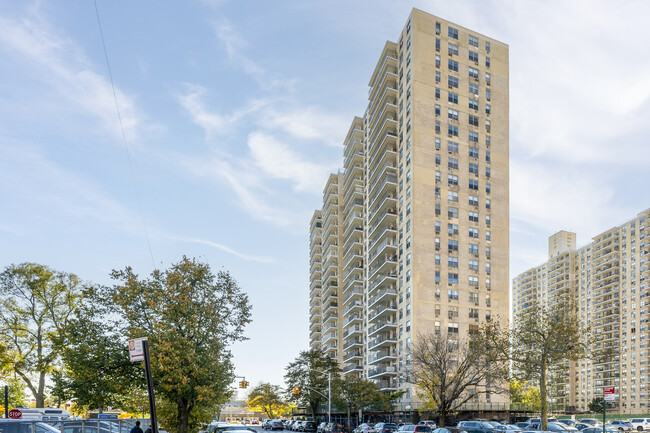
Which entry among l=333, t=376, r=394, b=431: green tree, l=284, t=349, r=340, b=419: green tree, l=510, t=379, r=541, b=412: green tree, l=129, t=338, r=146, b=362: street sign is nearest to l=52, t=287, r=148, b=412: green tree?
l=129, t=338, r=146, b=362: street sign

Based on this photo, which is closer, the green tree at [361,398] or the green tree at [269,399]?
the green tree at [361,398]

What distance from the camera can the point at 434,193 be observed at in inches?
3693

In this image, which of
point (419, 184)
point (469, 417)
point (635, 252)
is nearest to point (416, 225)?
point (419, 184)

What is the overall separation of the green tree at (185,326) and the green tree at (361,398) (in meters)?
49.4

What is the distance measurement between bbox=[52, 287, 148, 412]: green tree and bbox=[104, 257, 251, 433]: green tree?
1234mm

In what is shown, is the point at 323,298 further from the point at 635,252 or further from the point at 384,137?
the point at 635,252

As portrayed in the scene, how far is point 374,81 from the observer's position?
116812mm

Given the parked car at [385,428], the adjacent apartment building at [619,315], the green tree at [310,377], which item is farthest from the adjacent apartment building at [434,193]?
the adjacent apartment building at [619,315]

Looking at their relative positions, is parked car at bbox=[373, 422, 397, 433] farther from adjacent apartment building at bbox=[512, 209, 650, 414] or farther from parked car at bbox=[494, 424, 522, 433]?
adjacent apartment building at bbox=[512, 209, 650, 414]

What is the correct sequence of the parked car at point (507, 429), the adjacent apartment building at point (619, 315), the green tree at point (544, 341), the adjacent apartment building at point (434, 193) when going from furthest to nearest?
the adjacent apartment building at point (619, 315), the adjacent apartment building at point (434, 193), the green tree at point (544, 341), the parked car at point (507, 429)

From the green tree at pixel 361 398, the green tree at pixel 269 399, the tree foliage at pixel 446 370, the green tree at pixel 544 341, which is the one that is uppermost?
the green tree at pixel 544 341

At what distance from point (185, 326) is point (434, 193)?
6634cm

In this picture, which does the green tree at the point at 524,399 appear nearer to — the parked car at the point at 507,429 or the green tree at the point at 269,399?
the green tree at the point at 269,399

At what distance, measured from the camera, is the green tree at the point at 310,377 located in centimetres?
9631
